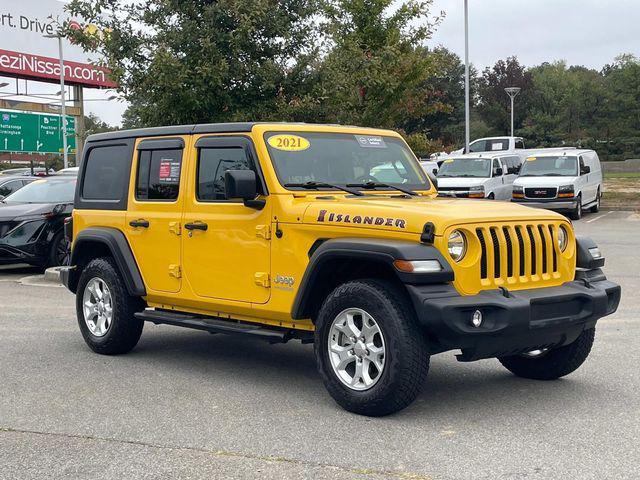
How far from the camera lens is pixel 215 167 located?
704cm

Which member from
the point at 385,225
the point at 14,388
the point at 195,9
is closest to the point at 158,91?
the point at 195,9

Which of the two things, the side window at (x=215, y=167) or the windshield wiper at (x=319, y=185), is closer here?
the windshield wiper at (x=319, y=185)

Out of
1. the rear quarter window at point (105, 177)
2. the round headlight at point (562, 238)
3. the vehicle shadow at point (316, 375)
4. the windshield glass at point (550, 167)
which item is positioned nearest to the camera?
the vehicle shadow at point (316, 375)

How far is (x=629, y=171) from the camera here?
178ft

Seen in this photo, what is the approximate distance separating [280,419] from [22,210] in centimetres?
973

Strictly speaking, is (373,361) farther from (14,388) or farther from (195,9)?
(195,9)

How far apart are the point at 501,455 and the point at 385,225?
1.60 m

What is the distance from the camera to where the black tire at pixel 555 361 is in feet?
21.2

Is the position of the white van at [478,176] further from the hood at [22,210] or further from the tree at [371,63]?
the hood at [22,210]

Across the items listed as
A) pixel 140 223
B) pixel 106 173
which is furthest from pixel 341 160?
pixel 106 173

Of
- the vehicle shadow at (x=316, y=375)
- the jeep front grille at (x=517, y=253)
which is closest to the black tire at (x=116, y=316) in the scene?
the vehicle shadow at (x=316, y=375)

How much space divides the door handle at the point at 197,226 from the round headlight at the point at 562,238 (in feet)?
8.56

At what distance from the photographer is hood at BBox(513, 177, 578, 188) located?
934 inches

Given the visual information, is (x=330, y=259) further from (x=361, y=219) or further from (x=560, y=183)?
(x=560, y=183)
